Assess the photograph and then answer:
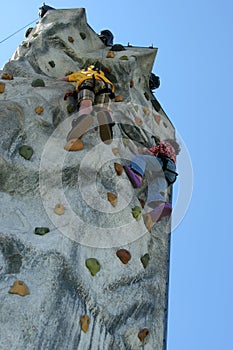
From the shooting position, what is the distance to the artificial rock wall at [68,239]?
21.4 feet

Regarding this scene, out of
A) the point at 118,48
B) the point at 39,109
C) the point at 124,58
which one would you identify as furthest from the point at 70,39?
the point at 39,109

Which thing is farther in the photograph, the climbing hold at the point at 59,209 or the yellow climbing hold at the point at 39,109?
the yellow climbing hold at the point at 39,109

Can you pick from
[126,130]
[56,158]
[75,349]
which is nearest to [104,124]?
[56,158]

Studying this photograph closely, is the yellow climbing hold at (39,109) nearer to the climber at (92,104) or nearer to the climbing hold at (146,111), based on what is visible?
the climber at (92,104)

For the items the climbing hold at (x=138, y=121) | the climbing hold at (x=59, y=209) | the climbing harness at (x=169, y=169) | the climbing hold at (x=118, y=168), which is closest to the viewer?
the climbing hold at (x=59, y=209)

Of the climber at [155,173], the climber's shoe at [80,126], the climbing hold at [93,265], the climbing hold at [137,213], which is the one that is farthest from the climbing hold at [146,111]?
the climbing hold at [93,265]

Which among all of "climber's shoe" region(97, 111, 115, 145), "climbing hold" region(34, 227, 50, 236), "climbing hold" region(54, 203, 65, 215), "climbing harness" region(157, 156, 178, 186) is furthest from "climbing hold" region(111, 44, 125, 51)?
"climbing hold" region(34, 227, 50, 236)

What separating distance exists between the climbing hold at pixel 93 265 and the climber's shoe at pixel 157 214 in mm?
2003

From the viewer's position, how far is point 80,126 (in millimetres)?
9117

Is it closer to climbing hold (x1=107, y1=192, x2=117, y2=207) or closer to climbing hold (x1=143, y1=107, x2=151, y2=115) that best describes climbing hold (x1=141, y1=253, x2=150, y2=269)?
climbing hold (x1=107, y1=192, x2=117, y2=207)

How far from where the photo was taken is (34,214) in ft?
25.1

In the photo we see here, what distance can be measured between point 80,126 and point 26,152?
109cm

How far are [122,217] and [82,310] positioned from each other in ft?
6.03

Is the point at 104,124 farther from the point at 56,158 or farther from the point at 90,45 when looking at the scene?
the point at 90,45
